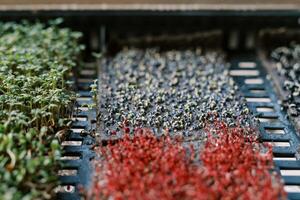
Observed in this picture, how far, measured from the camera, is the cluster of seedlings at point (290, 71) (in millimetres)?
3219

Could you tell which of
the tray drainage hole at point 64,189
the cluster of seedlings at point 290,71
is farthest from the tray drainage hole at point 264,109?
the tray drainage hole at point 64,189

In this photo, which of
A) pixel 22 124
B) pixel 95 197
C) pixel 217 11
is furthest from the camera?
pixel 217 11

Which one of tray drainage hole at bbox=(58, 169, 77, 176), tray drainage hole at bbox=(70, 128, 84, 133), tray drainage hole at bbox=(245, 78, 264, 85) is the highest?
tray drainage hole at bbox=(245, 78, 264, 85)

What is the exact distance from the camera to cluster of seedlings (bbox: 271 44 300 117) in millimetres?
3219

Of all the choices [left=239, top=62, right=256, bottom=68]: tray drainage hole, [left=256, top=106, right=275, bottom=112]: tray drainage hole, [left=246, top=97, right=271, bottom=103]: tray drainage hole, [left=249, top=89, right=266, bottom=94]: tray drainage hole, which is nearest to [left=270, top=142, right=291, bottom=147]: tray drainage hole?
[left=256, top=106, right=275, bottom=112]: tray drainage hole

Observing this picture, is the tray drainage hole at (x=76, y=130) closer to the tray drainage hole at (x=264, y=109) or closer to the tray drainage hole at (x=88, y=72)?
the tray drainage hole at (x=88, y=72)

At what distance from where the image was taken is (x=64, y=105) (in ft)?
9.71

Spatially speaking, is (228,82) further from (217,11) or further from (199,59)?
(217,11)

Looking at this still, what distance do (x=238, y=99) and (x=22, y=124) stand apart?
1.36 metres

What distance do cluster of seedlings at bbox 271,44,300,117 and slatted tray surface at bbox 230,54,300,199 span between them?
82 millimetres

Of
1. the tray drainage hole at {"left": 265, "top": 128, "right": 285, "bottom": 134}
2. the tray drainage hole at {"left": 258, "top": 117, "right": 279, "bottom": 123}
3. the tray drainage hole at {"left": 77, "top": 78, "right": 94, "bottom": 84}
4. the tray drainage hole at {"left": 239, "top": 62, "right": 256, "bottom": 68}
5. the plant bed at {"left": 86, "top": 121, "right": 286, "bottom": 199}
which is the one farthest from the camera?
the tray drainage hole at {"left": 239, "top": 62, "right": 256, "bottom": 68}

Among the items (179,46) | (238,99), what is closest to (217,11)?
(179,46)

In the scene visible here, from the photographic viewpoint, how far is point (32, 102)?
9.32 ft

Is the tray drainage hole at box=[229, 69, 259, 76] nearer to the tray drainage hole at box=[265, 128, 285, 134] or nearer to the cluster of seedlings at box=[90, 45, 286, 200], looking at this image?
the cluster of seedlings at box=[90, 45, 286, 200]
